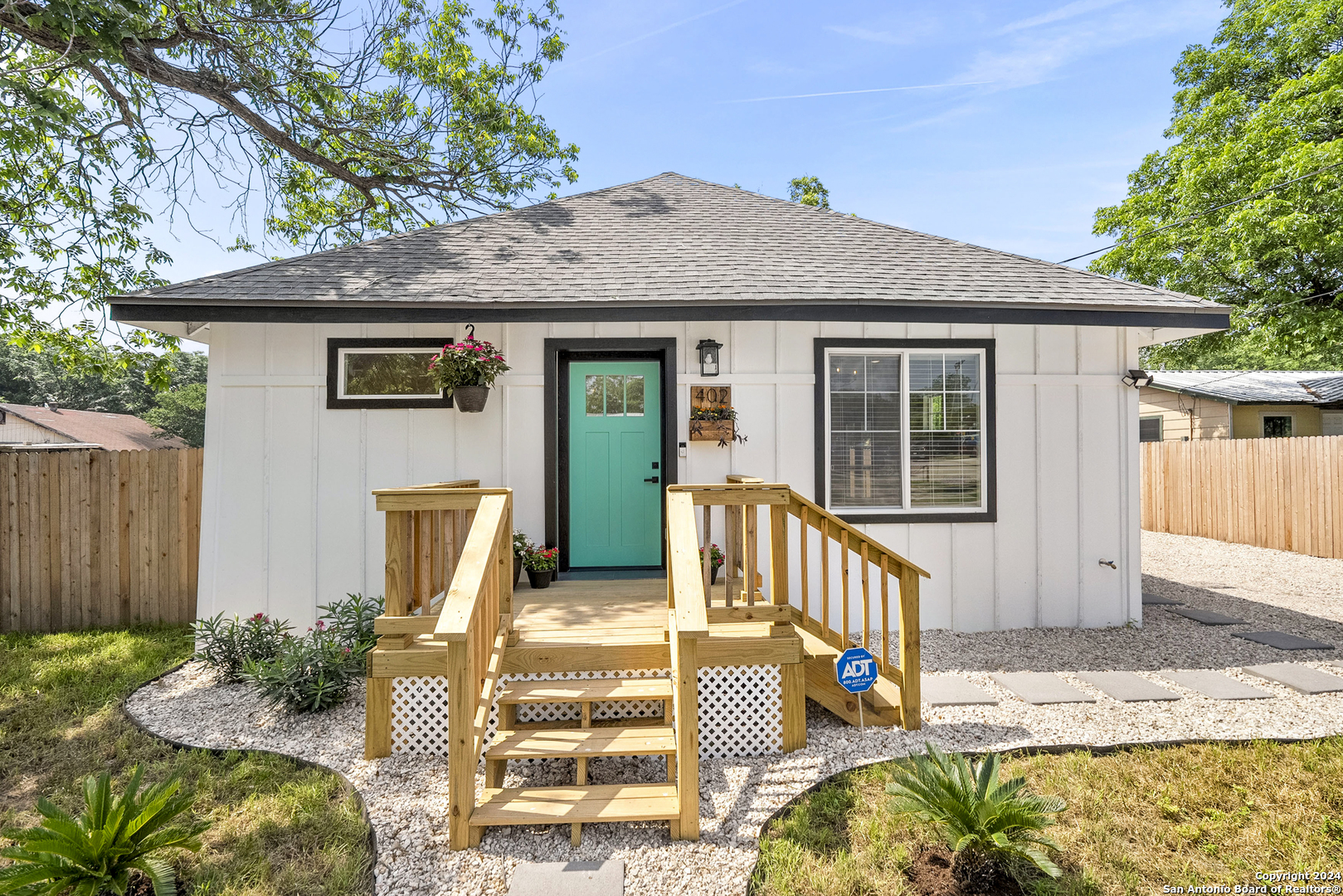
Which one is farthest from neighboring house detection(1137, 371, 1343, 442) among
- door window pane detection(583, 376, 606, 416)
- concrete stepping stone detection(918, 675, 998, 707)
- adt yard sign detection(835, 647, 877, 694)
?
adt yard sign detection(835, 647, 877, 694)

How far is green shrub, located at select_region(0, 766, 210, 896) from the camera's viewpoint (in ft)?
6.52

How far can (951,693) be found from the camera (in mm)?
4008

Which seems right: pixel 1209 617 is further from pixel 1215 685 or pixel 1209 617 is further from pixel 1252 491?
pixel 1252 491

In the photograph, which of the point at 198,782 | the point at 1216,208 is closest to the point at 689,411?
the point at 198,782

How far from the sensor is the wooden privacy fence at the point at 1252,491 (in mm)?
9000

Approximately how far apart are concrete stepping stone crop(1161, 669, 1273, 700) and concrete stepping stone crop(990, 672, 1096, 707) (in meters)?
0.80

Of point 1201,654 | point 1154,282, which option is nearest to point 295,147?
point 1201,654

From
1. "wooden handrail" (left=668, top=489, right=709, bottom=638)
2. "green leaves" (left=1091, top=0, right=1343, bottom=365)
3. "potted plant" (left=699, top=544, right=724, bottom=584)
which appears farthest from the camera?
"green leaves" (left=1091, top=0, right=1343, bottom=365)

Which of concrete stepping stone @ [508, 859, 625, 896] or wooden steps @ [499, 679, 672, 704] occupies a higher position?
wooden steps @ [499, 679, 672, 704]

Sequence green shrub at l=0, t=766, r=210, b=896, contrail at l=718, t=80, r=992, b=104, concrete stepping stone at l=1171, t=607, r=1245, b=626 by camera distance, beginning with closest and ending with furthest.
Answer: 1. green shrub at l=0, t=766, r=210, b=896
2. concrete stepping stone at l=1171, t=607, r=1245, b=626
3. contrail at l=718, t=80, r=992, b=104

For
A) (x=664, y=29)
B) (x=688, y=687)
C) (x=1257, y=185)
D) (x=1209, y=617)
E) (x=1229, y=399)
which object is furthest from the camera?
(x=1229, y=399)

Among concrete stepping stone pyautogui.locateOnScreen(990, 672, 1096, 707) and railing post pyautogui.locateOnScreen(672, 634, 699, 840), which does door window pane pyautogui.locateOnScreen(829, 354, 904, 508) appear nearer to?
concrete stepping stone pyautogui.locateOnScreen(990, 672, 1096, 707)

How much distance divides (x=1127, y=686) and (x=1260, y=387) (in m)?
15.7

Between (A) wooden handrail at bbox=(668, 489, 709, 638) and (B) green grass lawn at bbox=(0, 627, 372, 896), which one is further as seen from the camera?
(A) wooden handrail at bbox=(668, 489, 709, 638)
